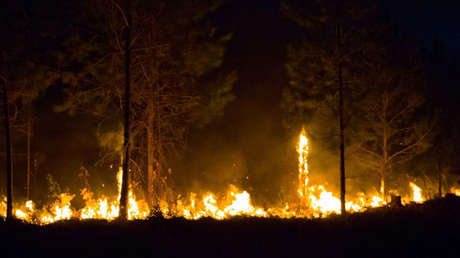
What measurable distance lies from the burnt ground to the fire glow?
187cm

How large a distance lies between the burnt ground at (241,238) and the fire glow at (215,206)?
1874 mm

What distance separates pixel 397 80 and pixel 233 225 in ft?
37.1

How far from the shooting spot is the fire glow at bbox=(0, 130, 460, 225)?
42.3ft

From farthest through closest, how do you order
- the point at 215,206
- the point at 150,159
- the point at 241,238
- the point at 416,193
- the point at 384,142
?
1. the point at 416,193
2. the point at 384,142
3. the point at 215,206
4. the point at 150,159
5. the point at 241,238

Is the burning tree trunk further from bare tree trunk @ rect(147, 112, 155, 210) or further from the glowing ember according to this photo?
the glowing ember

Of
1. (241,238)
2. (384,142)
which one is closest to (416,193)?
(384,142)

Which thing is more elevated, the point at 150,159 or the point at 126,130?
the point at 126,130

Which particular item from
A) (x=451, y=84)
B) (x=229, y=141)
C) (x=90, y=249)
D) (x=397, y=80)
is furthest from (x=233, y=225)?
(x=451, y=84)

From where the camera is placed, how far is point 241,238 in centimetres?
715

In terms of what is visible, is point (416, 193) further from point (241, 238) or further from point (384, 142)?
point (241, 238)

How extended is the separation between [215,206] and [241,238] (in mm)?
9307

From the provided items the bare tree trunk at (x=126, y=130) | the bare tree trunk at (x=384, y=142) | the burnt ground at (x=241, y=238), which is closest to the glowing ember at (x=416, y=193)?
the bare tree trunk at (x=384, y=142)

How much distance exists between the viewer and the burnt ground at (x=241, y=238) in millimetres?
6543

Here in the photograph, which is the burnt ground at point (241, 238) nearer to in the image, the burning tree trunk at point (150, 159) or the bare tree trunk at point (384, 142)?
the burning tree trunk at point (150, 159)
